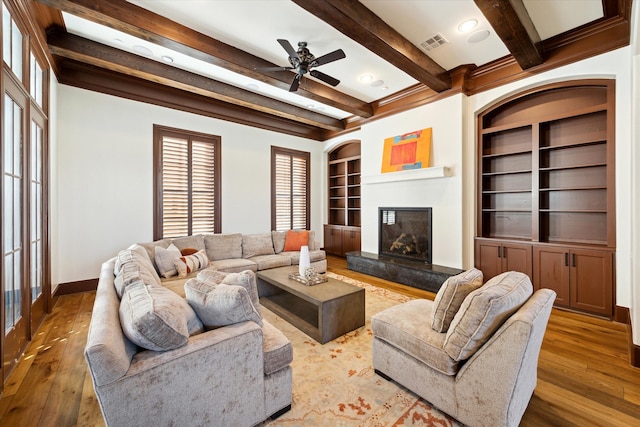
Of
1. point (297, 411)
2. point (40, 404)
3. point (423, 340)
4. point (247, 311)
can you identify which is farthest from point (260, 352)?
point (40, 404)

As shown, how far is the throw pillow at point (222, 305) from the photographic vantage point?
161 centimetres

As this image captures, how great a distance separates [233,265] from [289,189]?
9.60 ft

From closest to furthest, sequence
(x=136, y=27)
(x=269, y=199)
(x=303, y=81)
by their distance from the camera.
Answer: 1. (x=136, y=27)
2. (x=303, y=81)
3. (x=269, y=199)

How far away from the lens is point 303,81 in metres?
4.41

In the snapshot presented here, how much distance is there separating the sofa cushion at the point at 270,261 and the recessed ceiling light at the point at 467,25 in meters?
3.99

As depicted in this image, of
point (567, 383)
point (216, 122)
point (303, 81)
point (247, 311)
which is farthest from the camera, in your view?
point (216, 122)

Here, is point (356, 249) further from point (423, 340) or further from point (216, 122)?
point (423, 340)

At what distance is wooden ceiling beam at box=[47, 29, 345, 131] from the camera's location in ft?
10.7

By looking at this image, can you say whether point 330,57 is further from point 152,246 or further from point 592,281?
point 592,281

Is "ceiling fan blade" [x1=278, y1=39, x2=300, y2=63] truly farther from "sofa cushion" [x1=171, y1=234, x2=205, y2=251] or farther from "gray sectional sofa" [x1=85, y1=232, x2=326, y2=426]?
"sofa cushion" [x1=171, y1=234, x2=205, y2=251]

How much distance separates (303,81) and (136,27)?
229cm

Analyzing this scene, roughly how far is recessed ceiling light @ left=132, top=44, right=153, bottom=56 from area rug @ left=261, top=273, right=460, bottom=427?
404 centimetres

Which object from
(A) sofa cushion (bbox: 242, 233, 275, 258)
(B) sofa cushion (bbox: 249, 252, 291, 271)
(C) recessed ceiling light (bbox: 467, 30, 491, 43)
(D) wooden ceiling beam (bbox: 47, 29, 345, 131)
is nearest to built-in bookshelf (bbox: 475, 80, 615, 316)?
(C) recessed ceiling light (bbox: 467, 30, 491, 43)

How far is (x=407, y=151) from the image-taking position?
16.4 ft
